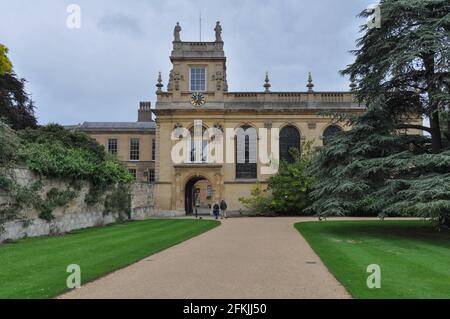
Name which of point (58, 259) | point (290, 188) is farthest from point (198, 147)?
point (58, 259)

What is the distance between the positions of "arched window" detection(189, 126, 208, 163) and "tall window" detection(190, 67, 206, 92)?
3411mm

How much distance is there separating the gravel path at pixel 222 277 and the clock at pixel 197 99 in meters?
25.4

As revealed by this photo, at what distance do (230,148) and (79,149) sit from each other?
54.9 feet

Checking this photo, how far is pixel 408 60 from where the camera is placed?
49.0ft

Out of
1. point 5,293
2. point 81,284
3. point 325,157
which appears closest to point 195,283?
point 81,284

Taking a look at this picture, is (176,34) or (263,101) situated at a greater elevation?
(176,34)

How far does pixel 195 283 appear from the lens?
25.4 feet

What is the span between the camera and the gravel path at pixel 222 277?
22.9ft

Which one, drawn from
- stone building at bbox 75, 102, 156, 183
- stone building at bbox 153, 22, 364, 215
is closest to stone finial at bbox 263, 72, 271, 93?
stone building at bbox 153, 22, 364, 215

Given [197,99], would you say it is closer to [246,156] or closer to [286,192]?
[246,156]

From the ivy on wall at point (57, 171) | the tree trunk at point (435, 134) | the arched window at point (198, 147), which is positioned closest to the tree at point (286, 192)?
the arched window at point (198, 147)

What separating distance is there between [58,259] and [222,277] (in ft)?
13.6

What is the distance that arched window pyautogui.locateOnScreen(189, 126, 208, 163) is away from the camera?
120ft

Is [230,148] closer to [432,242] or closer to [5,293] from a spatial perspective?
[432,242]
